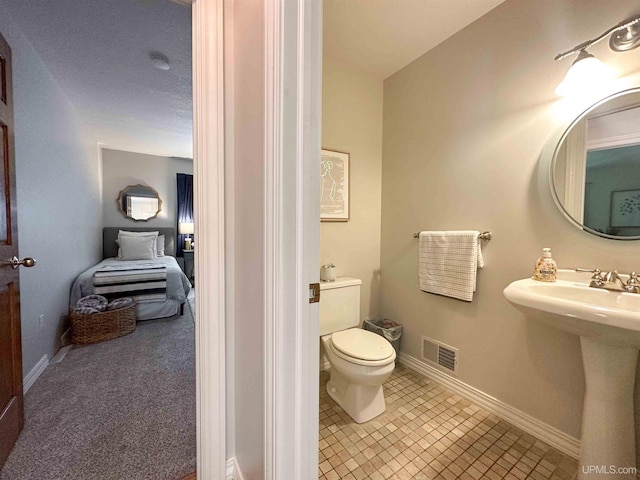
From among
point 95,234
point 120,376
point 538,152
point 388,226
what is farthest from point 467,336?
point 95,234

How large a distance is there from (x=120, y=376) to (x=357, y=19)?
116 inches

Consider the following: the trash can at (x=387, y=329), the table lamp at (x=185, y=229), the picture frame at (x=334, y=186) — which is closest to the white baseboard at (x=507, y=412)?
the trash can at (x=387, y=329)

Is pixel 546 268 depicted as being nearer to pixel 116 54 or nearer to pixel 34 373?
pixel 116 54

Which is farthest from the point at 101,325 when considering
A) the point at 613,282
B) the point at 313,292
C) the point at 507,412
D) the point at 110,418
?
the point at 613,282

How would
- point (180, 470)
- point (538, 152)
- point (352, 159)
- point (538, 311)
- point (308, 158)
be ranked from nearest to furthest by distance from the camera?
point (308, 158) → point (538, 311) → point (180, 470) → point (538, 152) → point (352, 159)

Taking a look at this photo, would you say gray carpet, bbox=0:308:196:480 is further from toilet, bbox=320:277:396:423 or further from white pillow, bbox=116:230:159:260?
white pillow, bbox=116:230:159:260

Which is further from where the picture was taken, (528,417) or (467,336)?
(467,336)

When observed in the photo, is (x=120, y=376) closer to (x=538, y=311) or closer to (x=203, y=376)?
(x=203, y=376)

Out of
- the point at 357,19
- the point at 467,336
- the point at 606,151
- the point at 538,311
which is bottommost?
the point at 467,336

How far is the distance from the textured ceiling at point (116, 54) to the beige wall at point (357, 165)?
107 cm

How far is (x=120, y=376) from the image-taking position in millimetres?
1912

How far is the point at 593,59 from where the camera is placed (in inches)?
45.8

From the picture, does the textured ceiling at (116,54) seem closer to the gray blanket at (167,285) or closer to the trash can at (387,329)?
the gray blanket at (167,285)

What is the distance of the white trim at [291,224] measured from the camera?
69 centimetres
